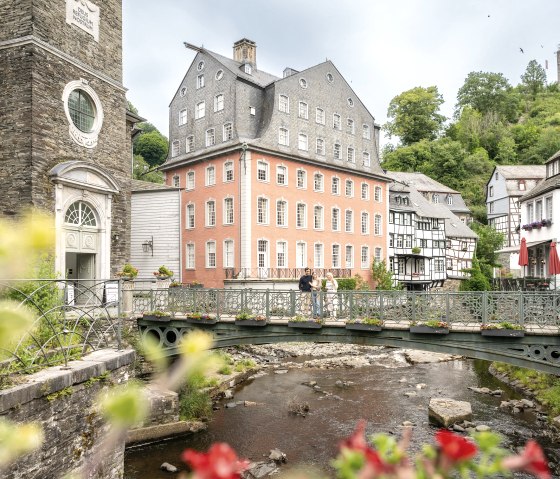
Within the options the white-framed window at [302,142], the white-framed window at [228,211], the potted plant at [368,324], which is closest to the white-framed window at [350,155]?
the white-framed window at [302,142]

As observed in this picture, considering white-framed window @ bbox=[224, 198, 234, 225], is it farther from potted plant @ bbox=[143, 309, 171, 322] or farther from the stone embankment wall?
the stone embankment wall

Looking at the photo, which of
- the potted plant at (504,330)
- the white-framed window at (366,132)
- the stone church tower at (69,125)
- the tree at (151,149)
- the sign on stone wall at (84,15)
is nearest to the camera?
the potted plant at (504,330)

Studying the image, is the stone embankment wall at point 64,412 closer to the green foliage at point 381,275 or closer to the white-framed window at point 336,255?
the white-framed window at point 336,255

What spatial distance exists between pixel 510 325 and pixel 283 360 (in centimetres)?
1689

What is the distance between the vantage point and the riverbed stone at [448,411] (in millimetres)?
16203

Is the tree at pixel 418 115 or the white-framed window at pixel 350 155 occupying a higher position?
the tree at pixel 418 115

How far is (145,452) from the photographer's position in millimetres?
14344

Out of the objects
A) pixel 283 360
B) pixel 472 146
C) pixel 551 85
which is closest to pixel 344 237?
pixel 283 360

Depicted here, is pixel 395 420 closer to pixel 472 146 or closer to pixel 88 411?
pixel 88 411

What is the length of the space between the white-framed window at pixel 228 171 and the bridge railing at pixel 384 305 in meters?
16.2

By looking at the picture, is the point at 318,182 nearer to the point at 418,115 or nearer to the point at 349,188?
the point at 349,188

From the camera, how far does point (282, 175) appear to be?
33.8 m

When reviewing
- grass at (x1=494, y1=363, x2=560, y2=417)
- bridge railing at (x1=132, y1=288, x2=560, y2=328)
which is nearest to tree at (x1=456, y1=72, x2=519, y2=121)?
grass at (x1=494, y1=363, x2=560, y2=417)

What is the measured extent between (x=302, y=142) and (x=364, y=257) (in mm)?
11187
